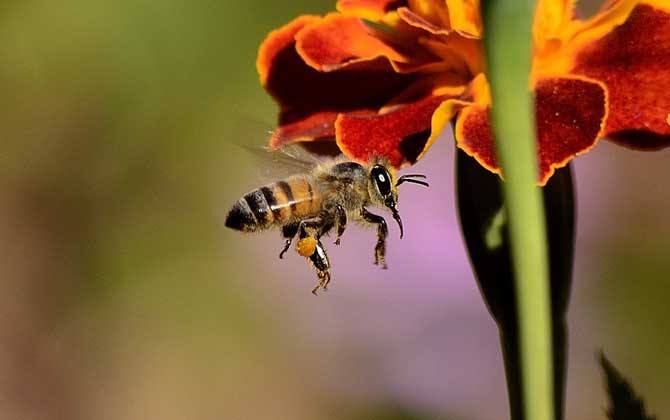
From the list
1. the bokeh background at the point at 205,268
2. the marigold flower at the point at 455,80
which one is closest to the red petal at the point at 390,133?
the marigold flower at the point at 455,80

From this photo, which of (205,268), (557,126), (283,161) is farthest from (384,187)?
(205,268)

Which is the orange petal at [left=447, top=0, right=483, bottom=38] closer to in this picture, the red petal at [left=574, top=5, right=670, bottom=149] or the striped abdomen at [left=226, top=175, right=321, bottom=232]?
the red petal at [left=574, top=5, right=670, bottom=149]

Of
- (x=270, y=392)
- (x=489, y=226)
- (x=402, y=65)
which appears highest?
(x=402, y=65)

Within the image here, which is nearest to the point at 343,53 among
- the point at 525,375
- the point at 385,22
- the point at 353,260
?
the point at 385,22

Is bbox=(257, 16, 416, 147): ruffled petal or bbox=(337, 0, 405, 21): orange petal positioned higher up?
bbox=(337, 0, 405, 21): orange petal

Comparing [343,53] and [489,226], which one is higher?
[343,53]

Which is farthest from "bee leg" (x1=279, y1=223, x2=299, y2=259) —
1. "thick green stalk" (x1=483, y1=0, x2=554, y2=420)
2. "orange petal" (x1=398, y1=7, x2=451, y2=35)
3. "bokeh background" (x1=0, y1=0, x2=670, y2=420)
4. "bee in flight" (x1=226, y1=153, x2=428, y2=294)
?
"bokeh background" (x1=0, y1=0, x2=670, y2=420)

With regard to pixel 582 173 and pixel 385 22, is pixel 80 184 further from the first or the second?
pixel 385 22
